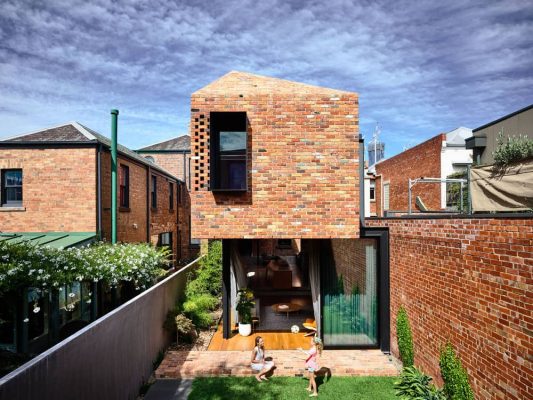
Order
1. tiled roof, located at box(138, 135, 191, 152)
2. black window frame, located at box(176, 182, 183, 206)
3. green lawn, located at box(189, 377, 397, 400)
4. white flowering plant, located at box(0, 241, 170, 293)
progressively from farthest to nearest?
tiled roof, located at box(138, 135, 191, 152), black window frame, located at box(176, 182, 183, 206), green lawn, located at box(189, 377, 397, 400), white flowering plant, located at box(0, 241, 170, 293)

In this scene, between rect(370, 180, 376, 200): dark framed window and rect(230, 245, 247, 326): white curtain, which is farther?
rect(370, 180, 376, 200): dark framed window

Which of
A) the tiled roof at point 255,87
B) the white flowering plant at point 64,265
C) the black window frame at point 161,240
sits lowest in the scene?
the black window frame at point 161,240

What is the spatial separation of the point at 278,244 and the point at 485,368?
2061cm

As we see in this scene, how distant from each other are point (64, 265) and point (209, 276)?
240 inches

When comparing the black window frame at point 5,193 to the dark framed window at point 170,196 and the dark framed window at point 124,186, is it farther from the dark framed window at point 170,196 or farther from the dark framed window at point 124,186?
the dark framed window at point 170,196

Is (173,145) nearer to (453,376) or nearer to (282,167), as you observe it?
(282,167)

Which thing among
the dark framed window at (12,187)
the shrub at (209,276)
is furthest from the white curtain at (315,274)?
the dark framed window at (12,187)

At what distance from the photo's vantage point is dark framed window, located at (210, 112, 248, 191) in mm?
8739

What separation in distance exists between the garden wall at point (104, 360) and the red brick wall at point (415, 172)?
53.8ft

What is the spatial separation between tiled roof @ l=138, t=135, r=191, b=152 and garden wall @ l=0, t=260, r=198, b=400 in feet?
69.4

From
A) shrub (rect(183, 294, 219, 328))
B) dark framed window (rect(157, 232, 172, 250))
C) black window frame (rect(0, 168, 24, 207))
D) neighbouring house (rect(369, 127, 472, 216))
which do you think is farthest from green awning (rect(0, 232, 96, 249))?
neighbouring house (rect(369, 127, 472, 216))

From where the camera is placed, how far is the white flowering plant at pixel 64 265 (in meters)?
6.50

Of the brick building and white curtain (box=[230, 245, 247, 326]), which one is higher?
the brick building

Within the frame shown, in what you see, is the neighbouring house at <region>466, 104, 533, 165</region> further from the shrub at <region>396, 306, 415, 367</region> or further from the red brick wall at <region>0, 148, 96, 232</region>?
the red brick wall at <region>0, 148, 96, 232</region>
